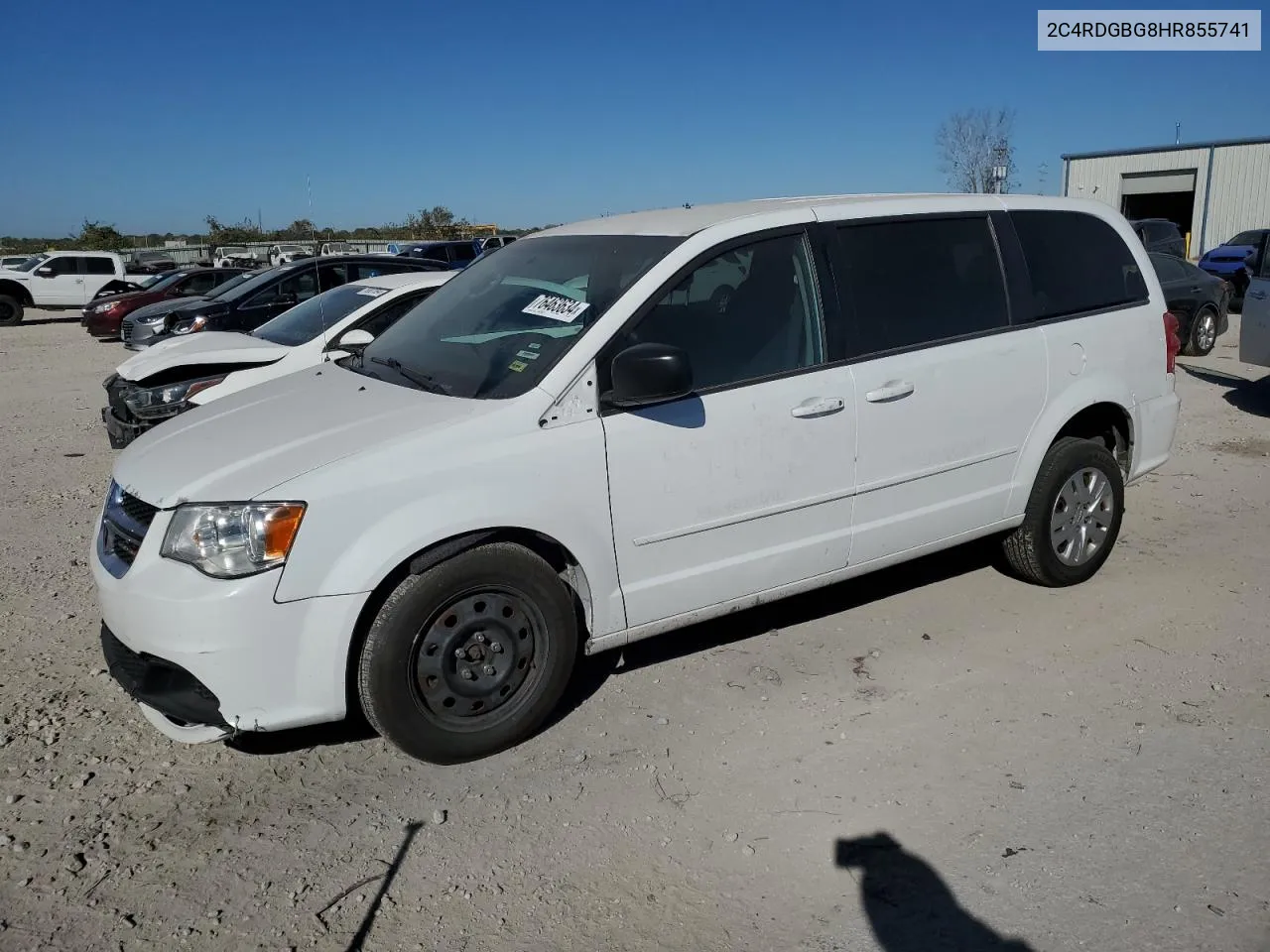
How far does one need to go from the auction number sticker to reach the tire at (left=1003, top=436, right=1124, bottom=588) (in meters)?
2.43

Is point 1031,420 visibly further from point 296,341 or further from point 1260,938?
point 296,341

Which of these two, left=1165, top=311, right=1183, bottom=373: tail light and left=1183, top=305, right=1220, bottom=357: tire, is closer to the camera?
left=1165, top=311, right=1183, bottom=373: tail light

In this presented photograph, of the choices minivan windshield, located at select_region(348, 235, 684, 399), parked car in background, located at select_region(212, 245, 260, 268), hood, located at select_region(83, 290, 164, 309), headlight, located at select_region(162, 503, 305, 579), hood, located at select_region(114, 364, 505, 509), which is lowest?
parked car in background, located at select_region(212, 245, 260, 268)

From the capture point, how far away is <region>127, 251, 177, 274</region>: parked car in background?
104ft

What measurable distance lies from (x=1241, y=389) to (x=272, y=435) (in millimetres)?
10887

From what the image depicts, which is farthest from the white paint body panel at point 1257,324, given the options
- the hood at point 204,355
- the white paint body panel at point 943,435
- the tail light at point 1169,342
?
the hood at point 204,355

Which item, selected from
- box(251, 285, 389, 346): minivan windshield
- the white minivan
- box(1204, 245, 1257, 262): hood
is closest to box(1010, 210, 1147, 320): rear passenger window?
the white minivan

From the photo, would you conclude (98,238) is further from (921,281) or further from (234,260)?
(921,281)

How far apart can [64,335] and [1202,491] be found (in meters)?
22.5

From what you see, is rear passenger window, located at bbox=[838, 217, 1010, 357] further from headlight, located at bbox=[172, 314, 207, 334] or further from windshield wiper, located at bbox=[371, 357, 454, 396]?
headlight, located at bbox=[172, 314, 207, 334]

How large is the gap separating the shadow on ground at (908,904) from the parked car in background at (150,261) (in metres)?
33.0

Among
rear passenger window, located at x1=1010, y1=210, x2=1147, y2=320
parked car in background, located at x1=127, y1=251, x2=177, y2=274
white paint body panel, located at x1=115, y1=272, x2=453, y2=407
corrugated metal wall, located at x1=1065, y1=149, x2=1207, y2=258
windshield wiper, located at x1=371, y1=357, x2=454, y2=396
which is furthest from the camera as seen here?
corrugated metal wall, located at x1=1065, y1=149, x2=1207, y2=258

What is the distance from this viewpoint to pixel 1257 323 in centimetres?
948

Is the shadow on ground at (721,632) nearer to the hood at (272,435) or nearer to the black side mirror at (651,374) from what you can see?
the hood at (272,435)
